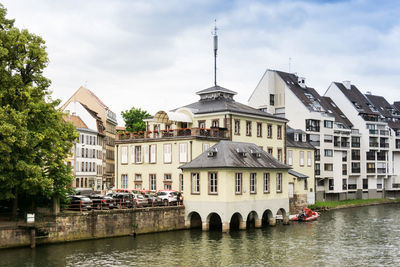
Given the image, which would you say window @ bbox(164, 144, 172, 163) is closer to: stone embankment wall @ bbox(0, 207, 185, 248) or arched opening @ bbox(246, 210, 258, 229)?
stone embankment wall @ bbox(0, 207, 185, 248)

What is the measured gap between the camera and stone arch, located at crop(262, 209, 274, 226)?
6238 cm

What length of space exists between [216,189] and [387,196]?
7179cm

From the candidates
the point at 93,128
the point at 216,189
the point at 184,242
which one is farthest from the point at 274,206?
the point at 93,128

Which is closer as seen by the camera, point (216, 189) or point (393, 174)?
point (216, 189)

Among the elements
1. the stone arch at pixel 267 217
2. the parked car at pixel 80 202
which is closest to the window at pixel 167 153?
the stone arch at pixel 267 217

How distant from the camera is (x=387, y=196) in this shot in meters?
117

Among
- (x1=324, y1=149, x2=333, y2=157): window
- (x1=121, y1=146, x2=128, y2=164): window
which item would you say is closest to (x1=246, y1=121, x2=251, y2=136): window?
(x1=121, y1=146, x2=128, y2=164): window

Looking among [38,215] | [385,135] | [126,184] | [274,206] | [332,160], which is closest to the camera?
[38,215]

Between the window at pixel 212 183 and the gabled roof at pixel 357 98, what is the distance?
6328cm

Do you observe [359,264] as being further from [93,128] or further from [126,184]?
[93,128]

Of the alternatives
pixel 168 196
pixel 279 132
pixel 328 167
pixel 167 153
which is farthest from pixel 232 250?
pixel 328 167

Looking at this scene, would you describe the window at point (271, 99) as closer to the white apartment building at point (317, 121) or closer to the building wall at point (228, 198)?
the white apartment building at point (317, 121)

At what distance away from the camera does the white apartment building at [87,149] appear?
317ft

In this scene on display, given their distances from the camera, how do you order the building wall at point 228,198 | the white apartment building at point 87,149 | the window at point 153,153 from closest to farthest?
the building wall at point 228,198
the window at point 153,153
the white apartment building at point 87,149
